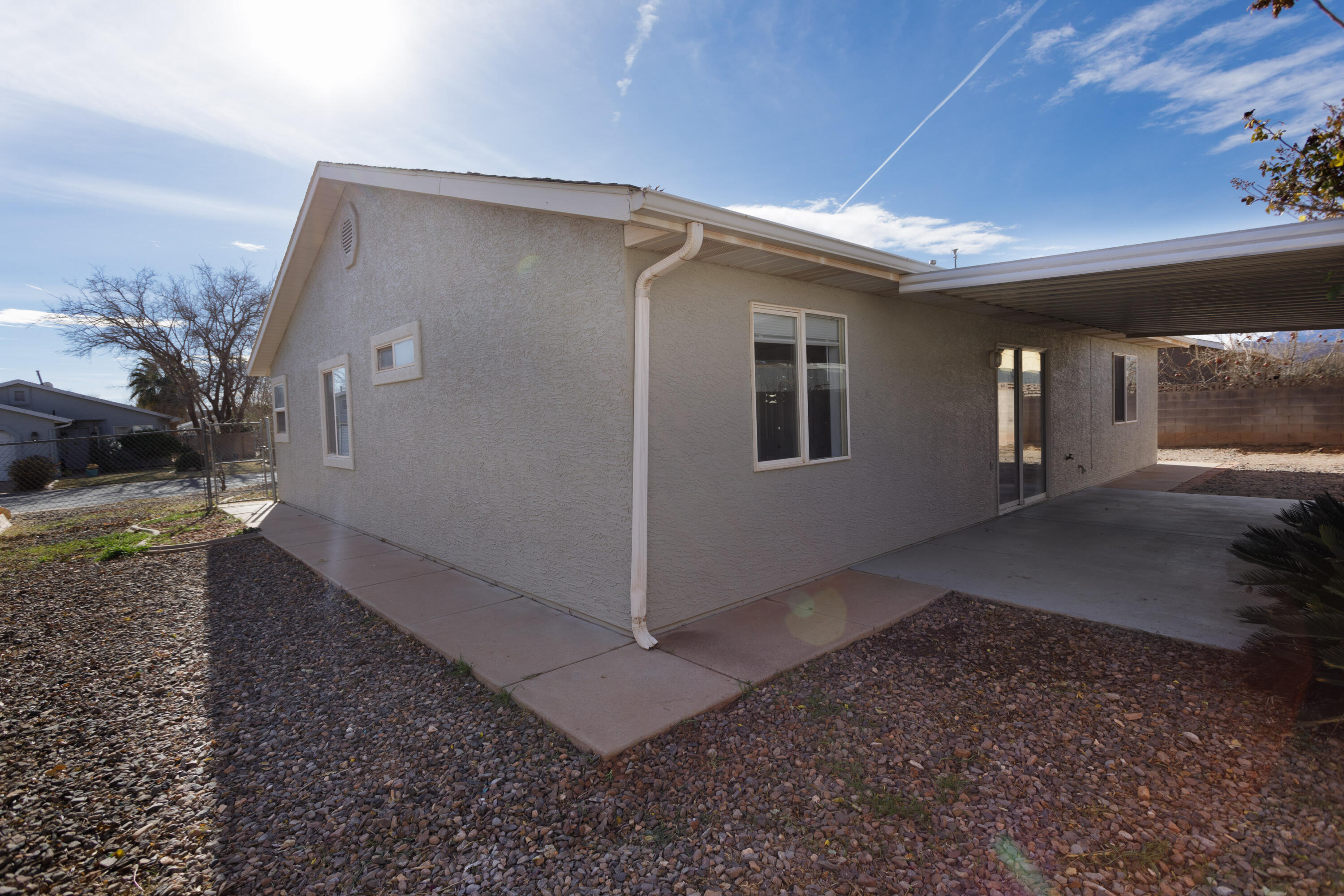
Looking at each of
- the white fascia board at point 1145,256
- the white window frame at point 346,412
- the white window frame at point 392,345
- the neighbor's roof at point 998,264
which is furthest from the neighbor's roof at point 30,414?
the white fascia board at point 1145,256

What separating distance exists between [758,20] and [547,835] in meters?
7.74

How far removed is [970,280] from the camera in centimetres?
518

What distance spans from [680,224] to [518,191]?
1.45 metres

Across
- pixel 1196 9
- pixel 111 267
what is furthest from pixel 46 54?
pixel 111 267

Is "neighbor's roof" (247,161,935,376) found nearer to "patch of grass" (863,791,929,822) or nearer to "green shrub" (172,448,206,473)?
"patch of grass" (863,791,929,822)

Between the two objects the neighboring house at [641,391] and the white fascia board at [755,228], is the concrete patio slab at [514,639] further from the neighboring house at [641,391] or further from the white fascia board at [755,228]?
the white fascia board at [755,228]

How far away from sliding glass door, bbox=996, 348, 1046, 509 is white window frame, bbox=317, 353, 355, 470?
856 centimetres

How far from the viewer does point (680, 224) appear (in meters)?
3.72

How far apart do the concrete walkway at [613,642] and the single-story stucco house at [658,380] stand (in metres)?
0.22

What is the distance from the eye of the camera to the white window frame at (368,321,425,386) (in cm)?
661

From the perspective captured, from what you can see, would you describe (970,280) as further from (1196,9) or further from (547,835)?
(547,835)

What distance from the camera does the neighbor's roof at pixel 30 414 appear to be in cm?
2612

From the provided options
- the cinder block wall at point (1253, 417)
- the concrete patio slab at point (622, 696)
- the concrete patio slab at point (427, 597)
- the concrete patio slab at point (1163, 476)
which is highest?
the cinder block wall at point (1253, 417)

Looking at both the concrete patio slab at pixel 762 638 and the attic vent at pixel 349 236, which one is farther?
the attic vent at pixel 349 236
